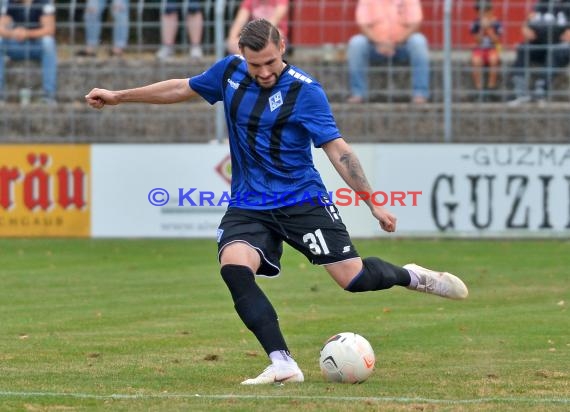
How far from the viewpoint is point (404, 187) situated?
1848 cm

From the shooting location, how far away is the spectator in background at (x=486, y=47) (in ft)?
64.3

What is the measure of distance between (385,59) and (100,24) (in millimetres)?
4477

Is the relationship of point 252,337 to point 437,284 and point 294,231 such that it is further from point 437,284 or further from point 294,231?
point 294,231

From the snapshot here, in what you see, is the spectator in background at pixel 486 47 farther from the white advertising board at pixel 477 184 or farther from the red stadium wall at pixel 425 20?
the white advertising board at pixel 477 184

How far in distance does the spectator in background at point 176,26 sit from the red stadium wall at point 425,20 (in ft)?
4.64

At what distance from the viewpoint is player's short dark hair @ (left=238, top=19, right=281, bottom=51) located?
26.1 ft

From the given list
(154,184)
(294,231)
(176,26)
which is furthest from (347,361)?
(176,26)

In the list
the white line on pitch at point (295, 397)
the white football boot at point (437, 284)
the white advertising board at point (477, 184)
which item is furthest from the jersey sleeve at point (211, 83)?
the white advertising board at point (477, 184)

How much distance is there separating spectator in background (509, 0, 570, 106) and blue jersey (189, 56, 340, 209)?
Answer: 11627 millimetres

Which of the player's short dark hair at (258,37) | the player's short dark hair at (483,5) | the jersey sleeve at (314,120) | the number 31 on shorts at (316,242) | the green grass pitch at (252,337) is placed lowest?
the green grass pitch at (252,337)

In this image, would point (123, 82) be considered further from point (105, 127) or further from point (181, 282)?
point (181, 282)

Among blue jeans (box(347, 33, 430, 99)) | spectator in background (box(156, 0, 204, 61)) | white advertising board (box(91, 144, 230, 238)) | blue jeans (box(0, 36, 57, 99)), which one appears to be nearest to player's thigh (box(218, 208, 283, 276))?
white advertising board (box(91, 144, 230, 238))

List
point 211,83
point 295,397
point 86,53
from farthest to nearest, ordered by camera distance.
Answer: point 86,53 → point 211,83 → point 295,397

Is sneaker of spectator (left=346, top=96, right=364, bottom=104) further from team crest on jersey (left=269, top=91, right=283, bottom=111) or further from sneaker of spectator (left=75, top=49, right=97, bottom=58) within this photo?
team crest on jersey (left=269, top=91, right=283, bottom=111)
